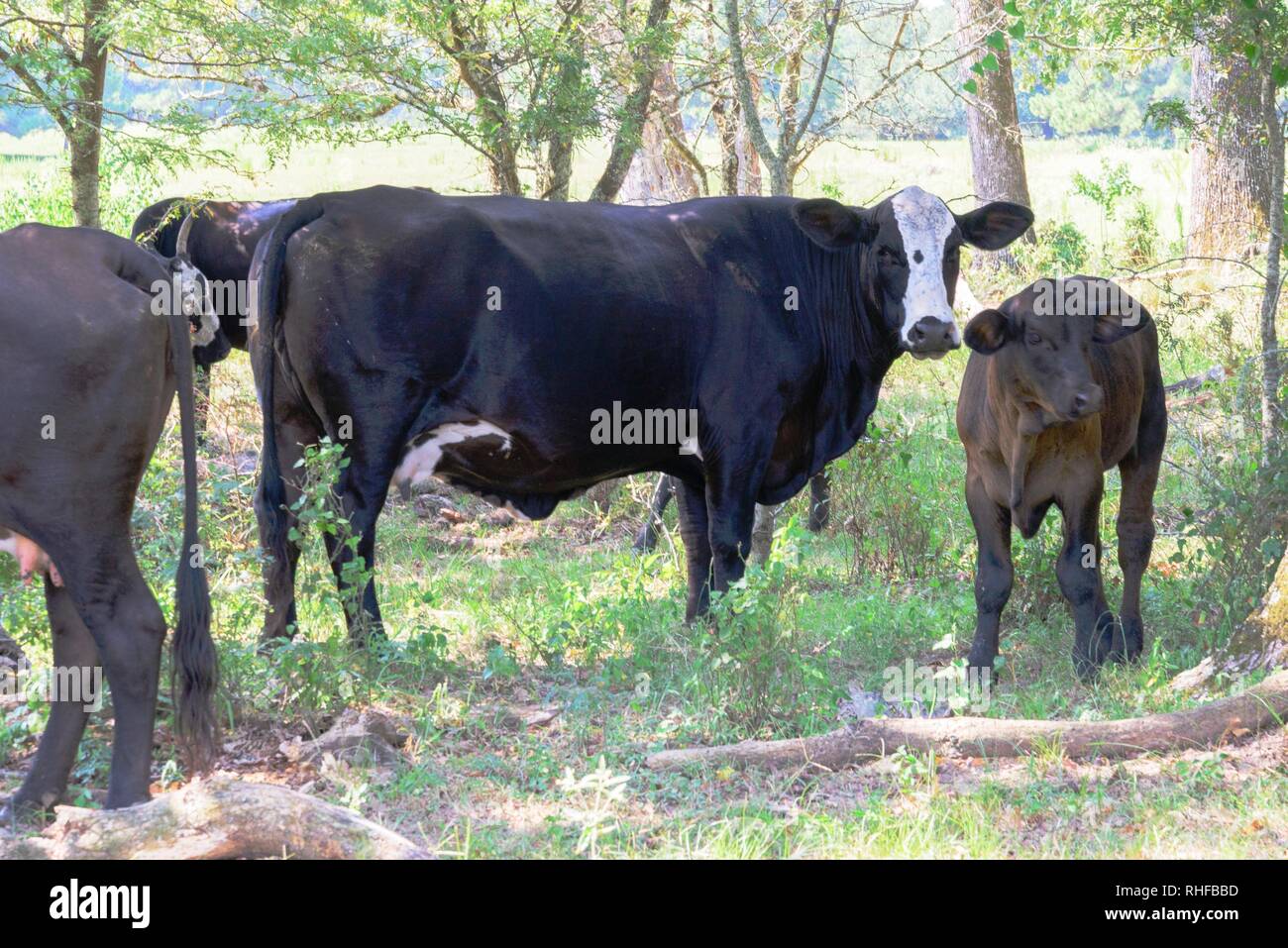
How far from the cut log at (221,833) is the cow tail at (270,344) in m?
2.67

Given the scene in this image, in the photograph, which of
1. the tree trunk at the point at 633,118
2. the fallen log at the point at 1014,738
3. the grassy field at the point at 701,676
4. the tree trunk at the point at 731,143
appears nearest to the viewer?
the grassy field at the point at 701,676

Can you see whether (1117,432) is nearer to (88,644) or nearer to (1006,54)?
(88,644)

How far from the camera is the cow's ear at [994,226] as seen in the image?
7.86m

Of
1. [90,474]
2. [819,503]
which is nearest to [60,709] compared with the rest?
[90,474]

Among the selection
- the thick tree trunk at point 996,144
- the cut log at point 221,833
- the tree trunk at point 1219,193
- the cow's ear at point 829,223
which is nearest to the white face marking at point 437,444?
the cow's ear at point 829,223

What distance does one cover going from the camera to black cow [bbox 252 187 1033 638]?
6812 mm

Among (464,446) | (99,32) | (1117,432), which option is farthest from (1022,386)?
(99,32)

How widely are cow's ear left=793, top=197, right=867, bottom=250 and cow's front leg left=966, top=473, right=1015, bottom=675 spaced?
1.67 metres

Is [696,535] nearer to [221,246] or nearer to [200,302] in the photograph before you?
[200,302]

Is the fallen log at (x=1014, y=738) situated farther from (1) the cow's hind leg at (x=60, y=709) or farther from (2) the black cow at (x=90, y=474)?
(1) the cow's hind leg at (x=60, y=709)

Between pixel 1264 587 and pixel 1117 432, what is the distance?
0.99m

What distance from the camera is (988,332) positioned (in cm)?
636

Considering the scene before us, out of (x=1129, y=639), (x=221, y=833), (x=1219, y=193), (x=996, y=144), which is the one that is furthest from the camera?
(x=996, y=144)

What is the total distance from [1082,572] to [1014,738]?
1.68 meters
